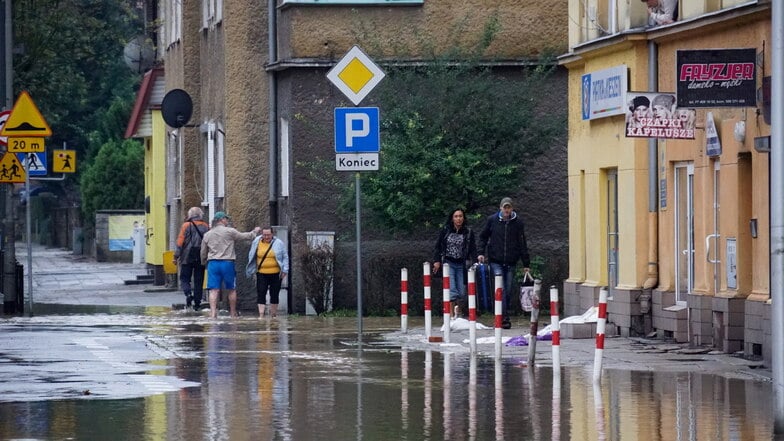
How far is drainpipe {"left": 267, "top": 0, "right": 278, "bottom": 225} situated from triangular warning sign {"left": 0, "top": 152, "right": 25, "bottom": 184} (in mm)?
4910

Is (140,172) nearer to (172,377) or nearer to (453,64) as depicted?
(453,64)

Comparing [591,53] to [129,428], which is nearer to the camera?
[129,428]

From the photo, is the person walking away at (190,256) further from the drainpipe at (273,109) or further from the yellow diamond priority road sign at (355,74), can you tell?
the yellow diamond priority road sign at (355,74)

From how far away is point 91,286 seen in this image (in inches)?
1704

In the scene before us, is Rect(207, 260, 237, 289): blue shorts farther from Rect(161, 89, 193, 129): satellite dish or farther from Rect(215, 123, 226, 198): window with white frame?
Rect(161, 89, 193, 129): satellite dish

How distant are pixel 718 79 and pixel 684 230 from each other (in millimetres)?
4021

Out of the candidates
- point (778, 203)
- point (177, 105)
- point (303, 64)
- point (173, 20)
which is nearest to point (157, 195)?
point (173, 20)

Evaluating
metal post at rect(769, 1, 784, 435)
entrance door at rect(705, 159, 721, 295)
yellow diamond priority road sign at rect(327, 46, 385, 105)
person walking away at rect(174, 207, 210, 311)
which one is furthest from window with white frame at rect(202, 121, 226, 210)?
metal post at rect(769, 1, 784, 435)

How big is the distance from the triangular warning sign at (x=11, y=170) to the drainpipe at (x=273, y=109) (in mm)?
4910

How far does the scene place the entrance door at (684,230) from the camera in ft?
71.6

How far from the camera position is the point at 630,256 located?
2317 cm

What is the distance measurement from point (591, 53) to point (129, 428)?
13.2 meters

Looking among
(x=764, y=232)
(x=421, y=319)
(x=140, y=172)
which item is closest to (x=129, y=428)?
(x=764, y=232)

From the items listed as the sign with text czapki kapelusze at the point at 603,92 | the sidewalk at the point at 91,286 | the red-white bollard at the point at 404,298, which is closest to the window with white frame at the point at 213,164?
the sidewalk at the point at 91,286
